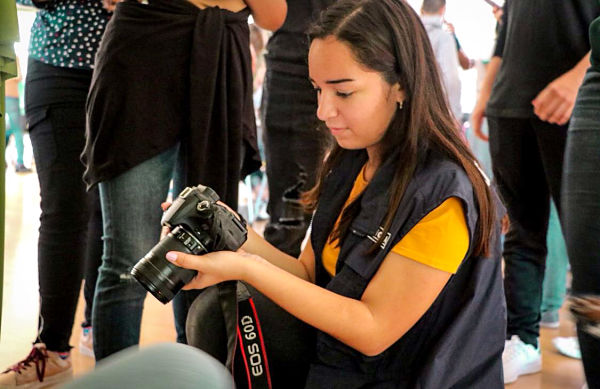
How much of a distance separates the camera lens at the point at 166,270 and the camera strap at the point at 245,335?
140mm

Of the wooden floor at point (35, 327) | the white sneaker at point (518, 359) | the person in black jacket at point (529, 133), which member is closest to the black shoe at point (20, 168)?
the wooden floor at point (35, 327)

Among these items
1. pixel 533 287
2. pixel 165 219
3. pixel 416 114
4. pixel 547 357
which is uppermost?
pixel 416 114

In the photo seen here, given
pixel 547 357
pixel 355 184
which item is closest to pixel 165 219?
pixel 355 184

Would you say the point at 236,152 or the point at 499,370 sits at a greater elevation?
the point at 236,152

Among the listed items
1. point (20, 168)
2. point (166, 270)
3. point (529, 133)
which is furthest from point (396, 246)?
point (20, 168)

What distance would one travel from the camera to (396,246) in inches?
46.6

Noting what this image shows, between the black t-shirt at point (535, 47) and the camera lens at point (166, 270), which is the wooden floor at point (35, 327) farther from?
the black t-shirt at point (535, 47)

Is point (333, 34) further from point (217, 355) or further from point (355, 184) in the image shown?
point (217, 355)

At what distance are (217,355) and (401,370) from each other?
0.34 m

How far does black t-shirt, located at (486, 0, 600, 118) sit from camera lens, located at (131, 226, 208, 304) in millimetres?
1132

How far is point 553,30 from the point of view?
74.6 inches

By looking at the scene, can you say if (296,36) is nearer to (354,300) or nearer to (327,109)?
(327,109)

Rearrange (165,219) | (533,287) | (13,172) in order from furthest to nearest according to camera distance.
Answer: (13,172), (533,287), (165,219)

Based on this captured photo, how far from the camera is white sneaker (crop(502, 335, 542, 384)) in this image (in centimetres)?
199
